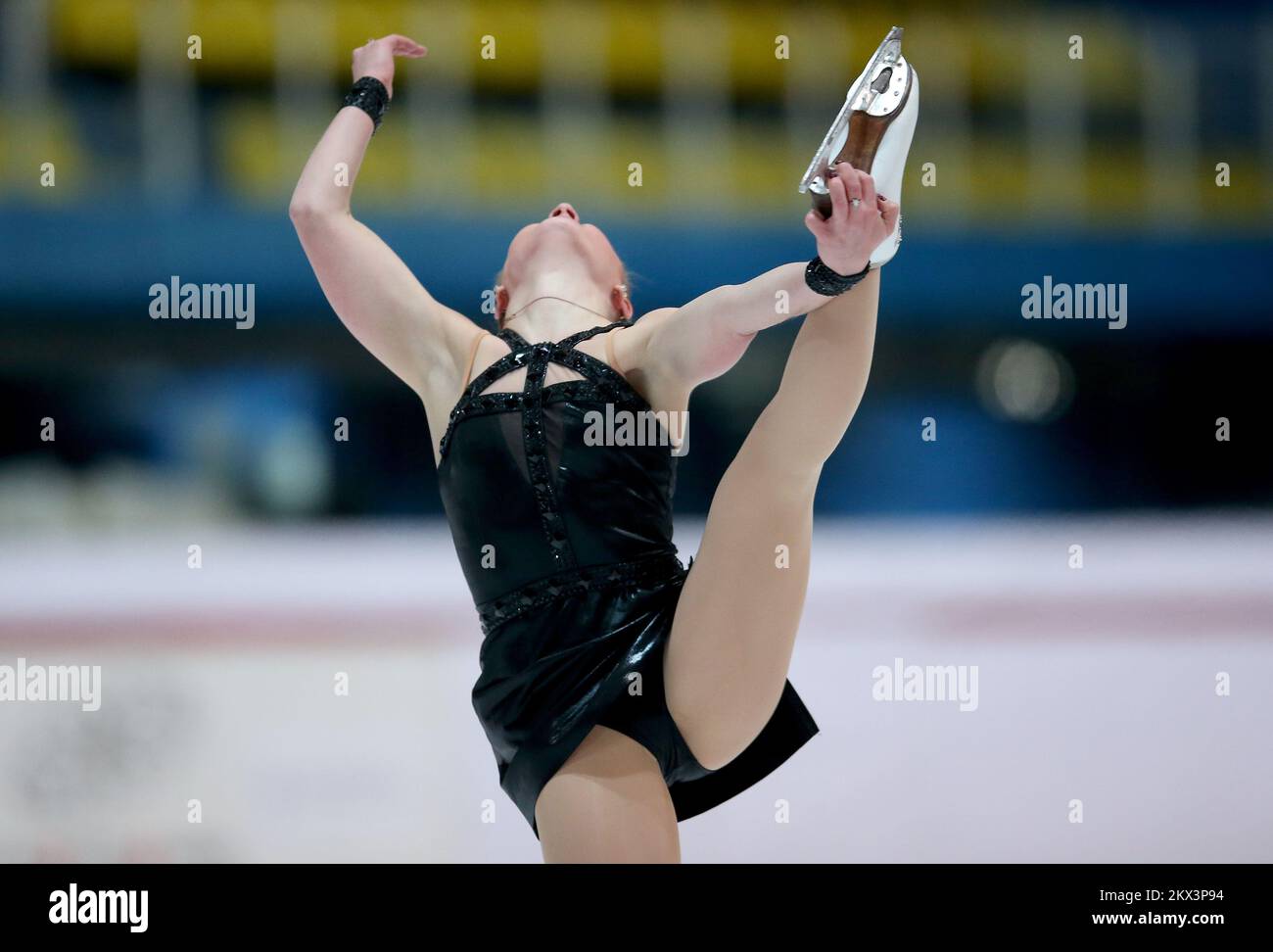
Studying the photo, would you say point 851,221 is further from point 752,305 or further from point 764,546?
point 764,546

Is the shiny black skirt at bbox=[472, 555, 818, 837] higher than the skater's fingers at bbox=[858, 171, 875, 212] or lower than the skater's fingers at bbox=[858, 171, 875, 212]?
lower

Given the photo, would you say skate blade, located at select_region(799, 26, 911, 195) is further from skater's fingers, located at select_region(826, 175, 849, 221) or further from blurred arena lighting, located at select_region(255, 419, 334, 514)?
blurred arena lighting, located at select_region(255, 419, 334, 514)

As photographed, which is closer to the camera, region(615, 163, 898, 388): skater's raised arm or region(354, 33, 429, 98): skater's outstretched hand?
region(615, 163, 898, 388): skater's raised arm

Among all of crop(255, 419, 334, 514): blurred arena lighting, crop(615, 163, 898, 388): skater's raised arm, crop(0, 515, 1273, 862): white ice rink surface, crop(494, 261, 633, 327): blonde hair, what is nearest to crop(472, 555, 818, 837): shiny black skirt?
crop(615, 163, 898, 388): skater's raised arm

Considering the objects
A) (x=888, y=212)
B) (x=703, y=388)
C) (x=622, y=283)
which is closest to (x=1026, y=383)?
(x=703, y=388)

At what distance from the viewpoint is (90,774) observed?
9.32 ft

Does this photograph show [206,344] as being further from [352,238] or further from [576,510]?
[576,510]

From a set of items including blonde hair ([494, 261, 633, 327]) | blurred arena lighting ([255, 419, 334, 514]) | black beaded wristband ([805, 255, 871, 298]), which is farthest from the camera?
blurred arena lighting ([255, 419, 334, 514])

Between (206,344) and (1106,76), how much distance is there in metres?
3.96

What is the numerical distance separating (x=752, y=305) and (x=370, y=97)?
93 cm

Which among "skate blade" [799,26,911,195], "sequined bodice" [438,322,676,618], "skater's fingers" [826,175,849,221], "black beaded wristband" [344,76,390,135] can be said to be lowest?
"sequined bodice" [438,322,676,618]

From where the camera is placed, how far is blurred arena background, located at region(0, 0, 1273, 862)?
3.50 m

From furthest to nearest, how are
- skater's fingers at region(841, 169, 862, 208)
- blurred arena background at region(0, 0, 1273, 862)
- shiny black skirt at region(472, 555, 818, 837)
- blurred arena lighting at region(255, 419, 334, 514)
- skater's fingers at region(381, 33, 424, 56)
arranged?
blurred arena lighting at region(255, 419, 334, 514) → blurred arena background at region(0, 0, 1273, 862) → skater's fingers at region(381, 33, 424, 56) → shiny black skirt at region(472, 555, 818, 837) → skater's fingers at region(841, 169, 862, 208)

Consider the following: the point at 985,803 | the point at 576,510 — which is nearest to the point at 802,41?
the point at 985,803
